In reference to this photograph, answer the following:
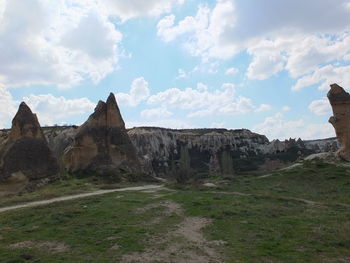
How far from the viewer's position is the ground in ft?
36.5

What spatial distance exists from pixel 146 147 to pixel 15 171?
76.1 m

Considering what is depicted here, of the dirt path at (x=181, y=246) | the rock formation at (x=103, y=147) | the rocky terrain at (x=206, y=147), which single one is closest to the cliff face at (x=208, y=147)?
the rocky terrain at (x=206, y=147)

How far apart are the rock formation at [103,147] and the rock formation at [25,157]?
4397mm

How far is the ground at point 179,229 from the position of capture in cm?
1112

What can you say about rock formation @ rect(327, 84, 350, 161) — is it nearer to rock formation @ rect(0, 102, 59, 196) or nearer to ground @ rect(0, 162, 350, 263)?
ground @ rect(0, 162, 350, 263)

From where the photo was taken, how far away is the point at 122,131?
34.8m

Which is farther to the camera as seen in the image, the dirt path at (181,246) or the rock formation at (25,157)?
the rock formation at (25,157)

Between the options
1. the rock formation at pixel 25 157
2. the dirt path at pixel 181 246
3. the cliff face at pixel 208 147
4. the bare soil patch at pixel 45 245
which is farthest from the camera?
the cliff face at pixel 208 147

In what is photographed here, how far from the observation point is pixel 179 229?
1438 cm

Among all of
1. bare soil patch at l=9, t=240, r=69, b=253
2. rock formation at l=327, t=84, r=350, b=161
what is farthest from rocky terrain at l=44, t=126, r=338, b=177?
bare soil patch at l=9, t=240, r=69, b=253

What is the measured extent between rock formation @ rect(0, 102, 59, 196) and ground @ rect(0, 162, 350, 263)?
2923 millimetres

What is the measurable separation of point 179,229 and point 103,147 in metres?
19.6

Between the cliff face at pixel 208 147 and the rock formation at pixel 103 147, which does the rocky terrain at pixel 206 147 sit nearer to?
the cliff face at pixel 208 147

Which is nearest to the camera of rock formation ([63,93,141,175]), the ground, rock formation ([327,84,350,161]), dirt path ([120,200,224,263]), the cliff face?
dirt path ([120,200,224,263])
